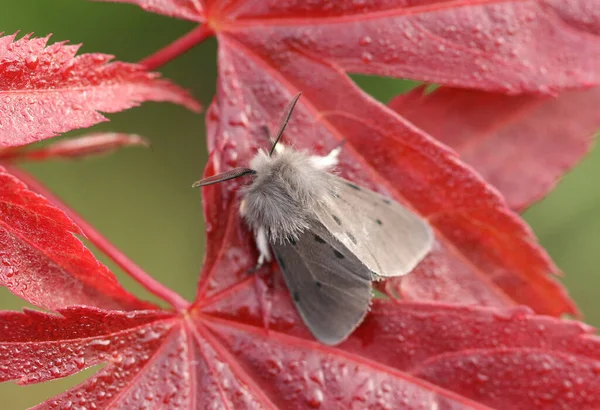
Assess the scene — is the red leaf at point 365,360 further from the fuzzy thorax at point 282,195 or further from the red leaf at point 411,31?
the red leaf at point 411,31

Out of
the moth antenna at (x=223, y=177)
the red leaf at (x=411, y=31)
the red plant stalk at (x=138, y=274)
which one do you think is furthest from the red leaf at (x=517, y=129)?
the red plant stalk at (x=138, y=274)

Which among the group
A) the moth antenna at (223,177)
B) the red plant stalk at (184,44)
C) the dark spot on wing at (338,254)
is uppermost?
the red plant stalk at (184,44)

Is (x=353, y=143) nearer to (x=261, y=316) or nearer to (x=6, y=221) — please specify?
(x=261, y=316)

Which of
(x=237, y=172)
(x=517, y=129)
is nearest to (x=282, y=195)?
(x=237, y=172)

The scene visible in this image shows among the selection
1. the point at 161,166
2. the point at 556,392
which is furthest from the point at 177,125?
the point at 556,392

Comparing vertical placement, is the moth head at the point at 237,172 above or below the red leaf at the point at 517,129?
above
